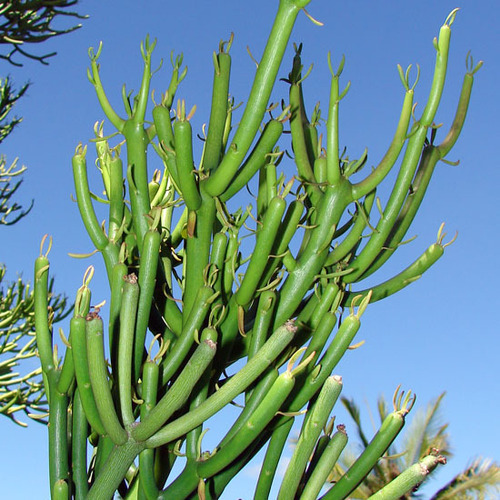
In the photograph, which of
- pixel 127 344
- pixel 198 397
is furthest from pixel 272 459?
pixel 127 344

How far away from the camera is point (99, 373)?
2076mm

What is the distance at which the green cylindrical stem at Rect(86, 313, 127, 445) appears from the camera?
207 centimetres

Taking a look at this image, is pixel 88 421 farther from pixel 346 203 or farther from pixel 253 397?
pixel 346 203

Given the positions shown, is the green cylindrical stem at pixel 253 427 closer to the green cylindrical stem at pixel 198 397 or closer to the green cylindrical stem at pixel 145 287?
the green cylindrical stem at pixel 198 397

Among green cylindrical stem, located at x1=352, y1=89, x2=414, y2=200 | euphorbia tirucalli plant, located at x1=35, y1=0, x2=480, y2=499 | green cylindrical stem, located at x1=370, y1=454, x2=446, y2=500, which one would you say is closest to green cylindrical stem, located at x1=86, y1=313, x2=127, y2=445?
euphorbia tirucalli plant, located at x1=35, y1=0, x2=480, y2=499

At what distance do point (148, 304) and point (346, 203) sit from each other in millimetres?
747

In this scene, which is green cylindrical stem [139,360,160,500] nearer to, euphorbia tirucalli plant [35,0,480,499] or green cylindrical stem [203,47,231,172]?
euphorbia tirucalli plant [35,0,480,499]

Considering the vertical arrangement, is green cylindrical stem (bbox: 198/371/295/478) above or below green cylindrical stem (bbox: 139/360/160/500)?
below

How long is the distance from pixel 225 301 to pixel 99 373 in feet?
1.76

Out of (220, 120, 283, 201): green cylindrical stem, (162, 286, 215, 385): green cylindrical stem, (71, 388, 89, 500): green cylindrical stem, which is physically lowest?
(71, 388, 89, 500): green cylindrical stem

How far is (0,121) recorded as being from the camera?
805 cm

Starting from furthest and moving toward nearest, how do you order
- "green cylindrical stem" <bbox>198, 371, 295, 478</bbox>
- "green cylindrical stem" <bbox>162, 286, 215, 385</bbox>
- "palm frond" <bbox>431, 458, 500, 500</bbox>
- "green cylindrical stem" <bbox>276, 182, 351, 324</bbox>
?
"palm frond" <bbox>431, 458, 500, 500</bbox> → "green cylindrical stem" <bbox>276, 182, 351, 324</bbox> → "green cylindrical stem" <bbox>162, 286, 215, 385</bbox> → "green cylindrical stem" <bbox>198, 371, 295, 478</bbox>

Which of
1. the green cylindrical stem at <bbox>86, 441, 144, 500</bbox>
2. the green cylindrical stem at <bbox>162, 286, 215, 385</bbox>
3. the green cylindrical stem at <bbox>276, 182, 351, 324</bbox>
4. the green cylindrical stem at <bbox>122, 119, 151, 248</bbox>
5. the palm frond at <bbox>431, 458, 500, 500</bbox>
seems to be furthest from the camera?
the palm frond at <bbox>431, 458, 500, 500</bbox>

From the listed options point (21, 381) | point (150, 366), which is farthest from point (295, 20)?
point (21, 381)
